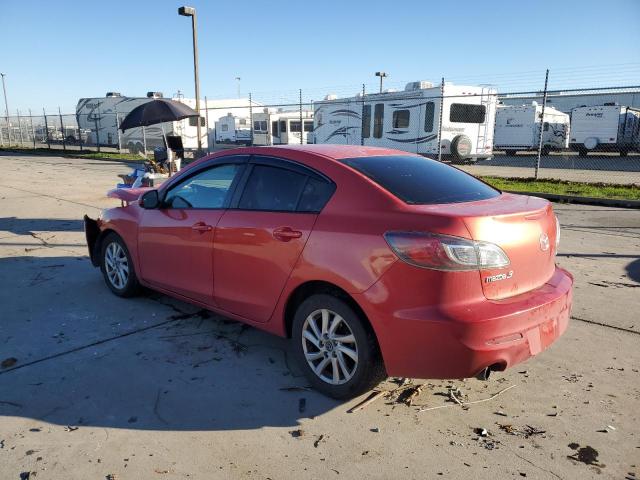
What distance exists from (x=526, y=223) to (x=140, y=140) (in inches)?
1198

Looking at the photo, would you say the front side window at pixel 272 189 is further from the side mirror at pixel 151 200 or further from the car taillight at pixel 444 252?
the side mirror at pixel 151 200

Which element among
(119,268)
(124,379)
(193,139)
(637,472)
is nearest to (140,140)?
(193,139)

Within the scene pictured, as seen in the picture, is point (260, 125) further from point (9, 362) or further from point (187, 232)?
point (9, 362)

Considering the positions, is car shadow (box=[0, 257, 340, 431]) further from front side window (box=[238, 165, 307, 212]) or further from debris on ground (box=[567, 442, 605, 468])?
debris on ground (box=[567, 442, 605, 468])

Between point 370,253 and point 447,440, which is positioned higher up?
point 370,253

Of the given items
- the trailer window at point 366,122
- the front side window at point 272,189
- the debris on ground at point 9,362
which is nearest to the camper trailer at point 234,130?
the trailer window at point 366,122

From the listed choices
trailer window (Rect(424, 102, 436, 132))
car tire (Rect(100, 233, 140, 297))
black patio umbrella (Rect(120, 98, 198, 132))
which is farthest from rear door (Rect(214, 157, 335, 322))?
trailer window (Rect(424, 102, 436, 132))

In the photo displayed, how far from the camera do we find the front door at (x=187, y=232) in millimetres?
4004

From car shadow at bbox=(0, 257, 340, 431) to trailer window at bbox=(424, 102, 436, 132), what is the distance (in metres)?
16.4

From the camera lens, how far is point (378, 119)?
848 inches

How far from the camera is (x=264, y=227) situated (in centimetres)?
352

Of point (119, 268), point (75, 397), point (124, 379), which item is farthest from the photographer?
point (119, 268)

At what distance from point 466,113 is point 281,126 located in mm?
11922

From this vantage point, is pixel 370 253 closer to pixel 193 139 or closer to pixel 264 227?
pixel 264 227
